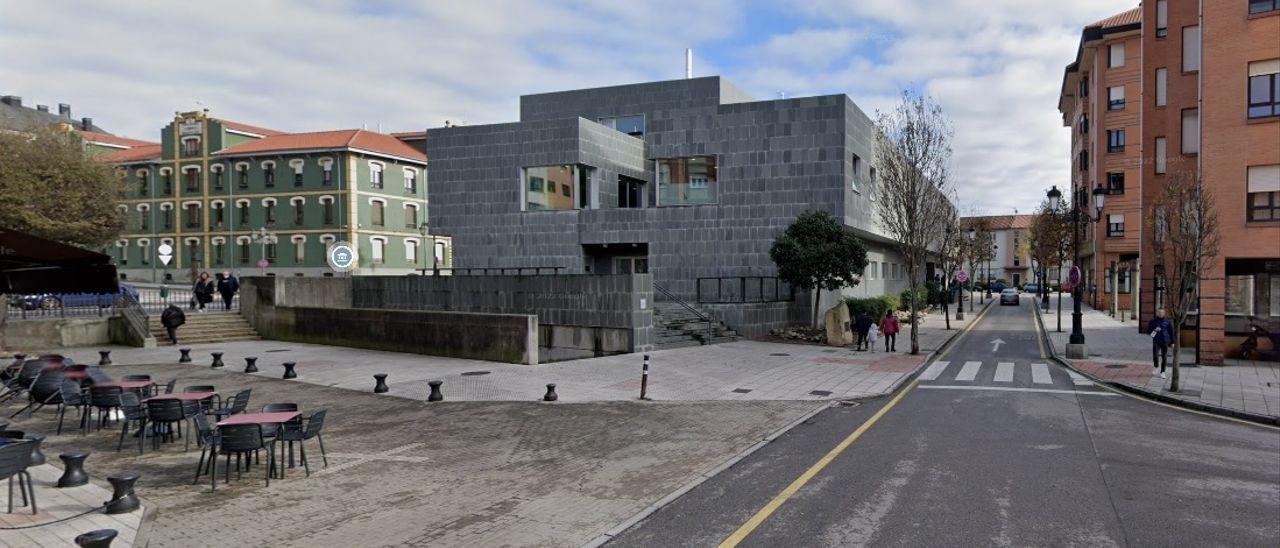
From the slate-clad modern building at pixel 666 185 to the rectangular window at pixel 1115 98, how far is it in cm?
2236

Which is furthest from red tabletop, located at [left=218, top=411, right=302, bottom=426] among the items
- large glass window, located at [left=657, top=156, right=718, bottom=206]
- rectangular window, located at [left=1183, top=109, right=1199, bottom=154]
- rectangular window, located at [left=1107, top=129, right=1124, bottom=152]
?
rectangular window, located at [left=1107, top=129, right=1124, bottom=152]

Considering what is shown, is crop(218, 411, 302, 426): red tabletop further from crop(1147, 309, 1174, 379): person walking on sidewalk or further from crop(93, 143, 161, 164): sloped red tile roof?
crop(93, 143, 161, 164): sloped red tile roof

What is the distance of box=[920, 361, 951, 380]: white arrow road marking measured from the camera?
18.7 metres

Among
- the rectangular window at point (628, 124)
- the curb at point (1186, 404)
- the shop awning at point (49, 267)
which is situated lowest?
the curb at point (1186, 404)

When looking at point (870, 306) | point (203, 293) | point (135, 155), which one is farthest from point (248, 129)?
point (870, 306)

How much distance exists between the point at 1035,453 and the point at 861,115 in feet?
79.4

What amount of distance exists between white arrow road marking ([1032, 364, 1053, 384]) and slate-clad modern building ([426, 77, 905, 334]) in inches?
392

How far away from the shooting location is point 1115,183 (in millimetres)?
45438

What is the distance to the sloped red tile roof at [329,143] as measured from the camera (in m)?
56.0

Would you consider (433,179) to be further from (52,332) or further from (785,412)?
(785,412)

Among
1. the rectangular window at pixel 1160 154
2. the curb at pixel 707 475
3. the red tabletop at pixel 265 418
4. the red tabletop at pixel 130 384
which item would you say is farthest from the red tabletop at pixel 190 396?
the rectangular window at pixel 1160 154

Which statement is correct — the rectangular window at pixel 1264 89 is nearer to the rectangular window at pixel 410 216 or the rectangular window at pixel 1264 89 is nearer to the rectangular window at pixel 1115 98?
the rectangular window at pixel 1115 98

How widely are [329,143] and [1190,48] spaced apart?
5400cm

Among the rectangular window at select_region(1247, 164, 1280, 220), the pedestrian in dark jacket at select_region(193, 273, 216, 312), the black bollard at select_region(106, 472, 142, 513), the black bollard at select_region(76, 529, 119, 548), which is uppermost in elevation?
the rectangular window at select_region(1247, 164, 1280, 220)
